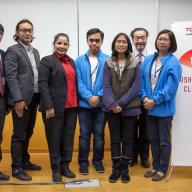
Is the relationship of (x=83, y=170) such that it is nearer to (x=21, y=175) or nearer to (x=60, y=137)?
(x=60, y=137)

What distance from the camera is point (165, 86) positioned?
2.48 meters

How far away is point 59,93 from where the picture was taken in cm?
250

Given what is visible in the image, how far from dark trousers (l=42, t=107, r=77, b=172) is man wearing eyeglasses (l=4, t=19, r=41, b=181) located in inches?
9.9

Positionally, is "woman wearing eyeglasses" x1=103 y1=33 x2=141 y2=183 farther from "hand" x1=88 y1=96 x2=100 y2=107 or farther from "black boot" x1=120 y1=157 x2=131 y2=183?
"hand" x1=88 y1=96 x2=100 y2=107

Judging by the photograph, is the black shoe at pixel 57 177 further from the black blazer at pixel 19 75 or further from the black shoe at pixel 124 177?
the black blazer at pixel 19 75

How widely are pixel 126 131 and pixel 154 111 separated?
354 mm

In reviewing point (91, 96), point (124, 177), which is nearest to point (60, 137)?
point (91, 96)

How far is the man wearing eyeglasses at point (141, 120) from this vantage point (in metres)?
2.94

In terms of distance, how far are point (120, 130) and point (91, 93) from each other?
0.52 meters

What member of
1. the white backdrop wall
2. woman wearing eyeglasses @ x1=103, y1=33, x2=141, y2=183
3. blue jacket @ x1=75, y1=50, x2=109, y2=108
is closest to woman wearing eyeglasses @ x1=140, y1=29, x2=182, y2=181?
woman wearing eyeglasses @ x1=103, y1=33, x2=141, y2=183

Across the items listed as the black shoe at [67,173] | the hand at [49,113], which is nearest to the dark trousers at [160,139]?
the black shoe at [67,173]

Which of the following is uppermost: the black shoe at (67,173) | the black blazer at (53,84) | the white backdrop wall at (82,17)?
the white backdrop wall at (82,17)

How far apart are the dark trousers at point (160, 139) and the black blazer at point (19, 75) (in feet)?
4.28

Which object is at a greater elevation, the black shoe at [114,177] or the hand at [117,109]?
the hand at [117,109]
